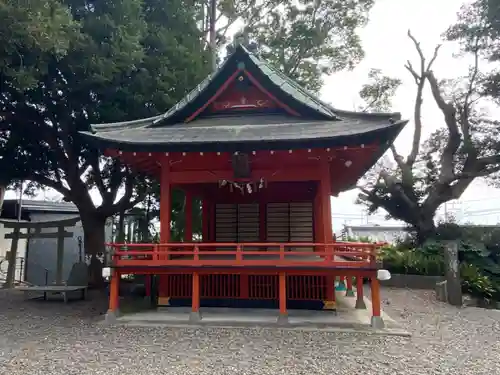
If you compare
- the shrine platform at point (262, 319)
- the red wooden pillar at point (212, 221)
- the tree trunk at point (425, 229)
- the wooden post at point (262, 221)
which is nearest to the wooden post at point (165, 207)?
the shrine platform at point (262, 319)

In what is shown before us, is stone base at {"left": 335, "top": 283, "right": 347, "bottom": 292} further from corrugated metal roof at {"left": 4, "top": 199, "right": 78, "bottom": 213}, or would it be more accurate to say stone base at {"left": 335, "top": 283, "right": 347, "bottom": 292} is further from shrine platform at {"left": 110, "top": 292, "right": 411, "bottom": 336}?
corrugated metal roof at {"left": 4, "top": 199, "right": 78, "bottom": 213}

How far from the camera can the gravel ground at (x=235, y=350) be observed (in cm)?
535

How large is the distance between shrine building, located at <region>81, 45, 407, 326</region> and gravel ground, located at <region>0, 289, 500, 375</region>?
911mm

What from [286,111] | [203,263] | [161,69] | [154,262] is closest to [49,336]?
[154,262]

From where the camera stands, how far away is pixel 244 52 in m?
9.23

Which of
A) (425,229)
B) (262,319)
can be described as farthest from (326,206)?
(425,229)

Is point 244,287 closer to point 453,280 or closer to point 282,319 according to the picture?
point 282,319

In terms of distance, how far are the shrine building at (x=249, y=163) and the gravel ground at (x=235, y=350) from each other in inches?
35.8

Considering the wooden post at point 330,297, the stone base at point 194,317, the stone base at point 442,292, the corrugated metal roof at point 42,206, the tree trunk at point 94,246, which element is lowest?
the stone base at point 442,292

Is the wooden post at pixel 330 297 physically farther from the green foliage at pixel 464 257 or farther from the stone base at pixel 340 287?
the green foliage at pixel 464 257

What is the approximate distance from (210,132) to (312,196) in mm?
4162

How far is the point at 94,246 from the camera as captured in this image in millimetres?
13273

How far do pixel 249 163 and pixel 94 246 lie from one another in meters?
7.64

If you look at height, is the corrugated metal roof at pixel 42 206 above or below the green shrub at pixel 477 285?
above
